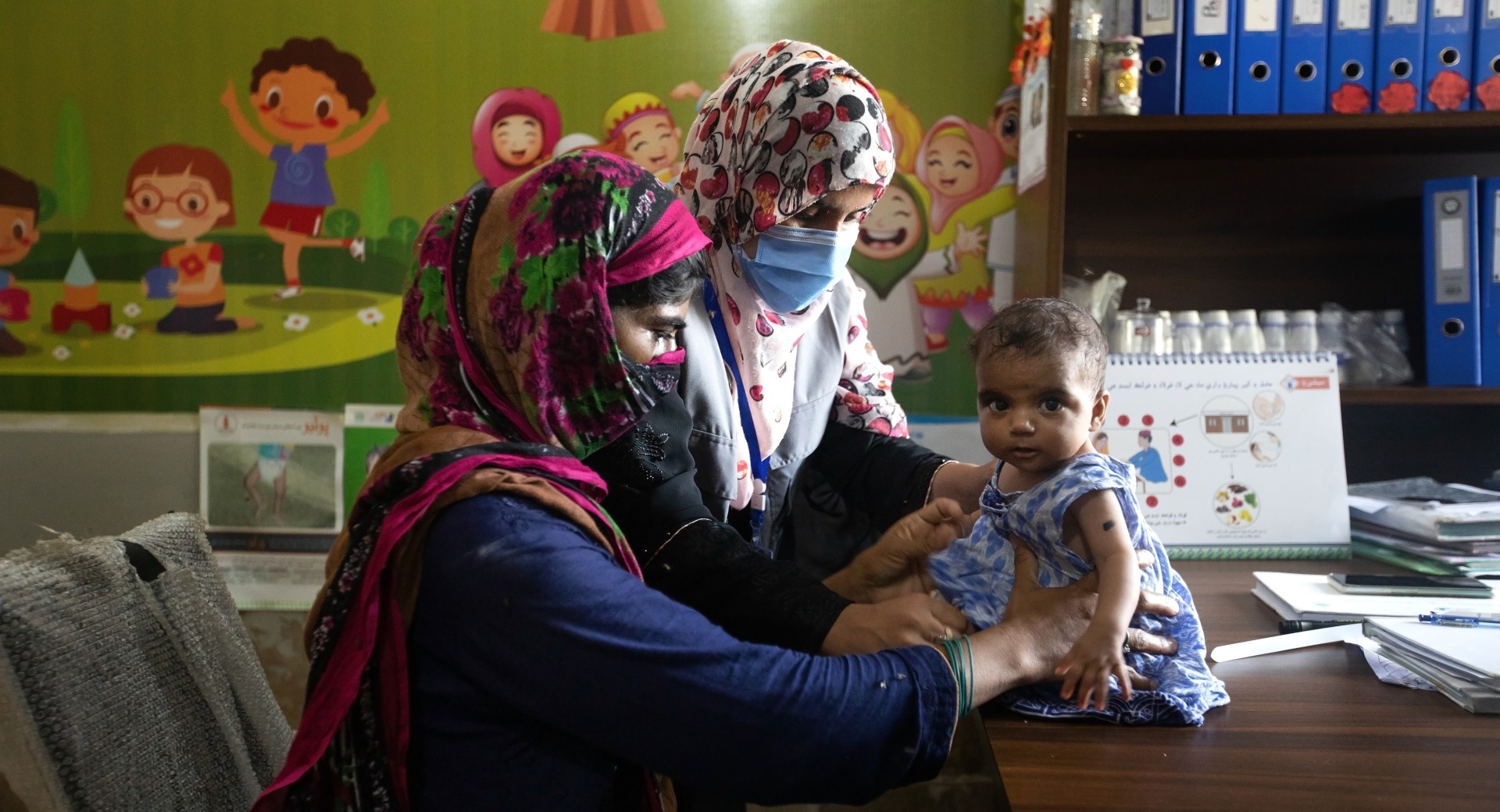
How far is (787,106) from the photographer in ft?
4.73

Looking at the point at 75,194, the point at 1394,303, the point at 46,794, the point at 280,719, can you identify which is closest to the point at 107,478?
the point at 75,194

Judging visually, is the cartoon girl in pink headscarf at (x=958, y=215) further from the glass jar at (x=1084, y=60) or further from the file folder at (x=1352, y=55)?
the file folder at (x=1352, y=55)

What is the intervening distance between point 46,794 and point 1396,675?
4.73ft

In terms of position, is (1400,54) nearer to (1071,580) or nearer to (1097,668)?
(1071,580)

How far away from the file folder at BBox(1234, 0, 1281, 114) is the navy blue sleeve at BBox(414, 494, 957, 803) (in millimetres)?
1561

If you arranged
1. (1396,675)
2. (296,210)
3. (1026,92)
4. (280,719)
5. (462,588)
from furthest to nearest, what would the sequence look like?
1. (296,210)
2. (1026,92)
3. (280,719)
4. (1396,675)
5. (462,588)

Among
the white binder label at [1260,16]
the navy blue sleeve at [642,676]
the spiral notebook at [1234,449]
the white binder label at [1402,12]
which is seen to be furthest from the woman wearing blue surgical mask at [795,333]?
the white binder label at [1402,12]

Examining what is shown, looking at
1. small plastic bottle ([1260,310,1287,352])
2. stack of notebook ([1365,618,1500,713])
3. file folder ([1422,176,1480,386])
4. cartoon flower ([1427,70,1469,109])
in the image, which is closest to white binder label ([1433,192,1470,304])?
file folder ([1422,176,1480,386])

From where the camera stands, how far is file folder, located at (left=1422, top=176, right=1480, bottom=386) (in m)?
1.94

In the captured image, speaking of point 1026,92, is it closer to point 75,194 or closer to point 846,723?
point 846,723

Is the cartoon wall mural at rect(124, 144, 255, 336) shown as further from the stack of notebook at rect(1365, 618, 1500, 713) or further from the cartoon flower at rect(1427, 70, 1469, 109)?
the cartoon flower at rect(1427, 70, 1469, 109)

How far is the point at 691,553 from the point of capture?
1.21 metres

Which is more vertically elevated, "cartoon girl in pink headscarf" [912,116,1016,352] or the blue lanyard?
"cartoon girl in pink headscarf" [912,116,1016,352]

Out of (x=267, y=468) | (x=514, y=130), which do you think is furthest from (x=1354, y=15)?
(x=267, y=468)
